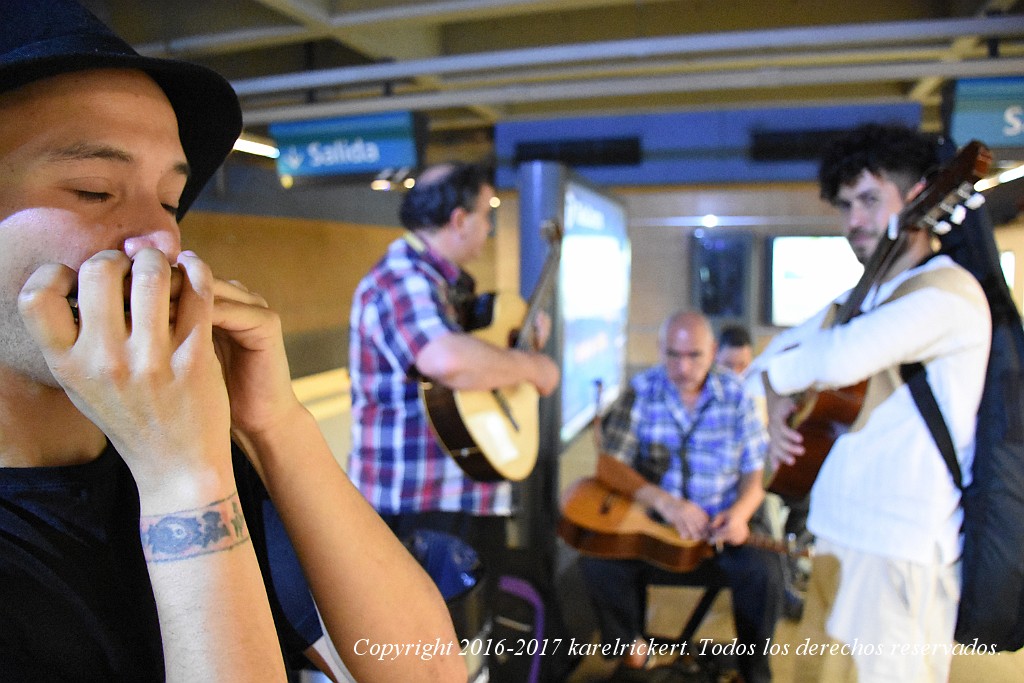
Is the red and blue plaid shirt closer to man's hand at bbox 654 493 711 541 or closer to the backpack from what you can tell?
man's hand at bbox 654 493 711 541

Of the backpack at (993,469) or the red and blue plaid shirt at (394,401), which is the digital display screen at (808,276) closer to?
the backpack at (993,469)

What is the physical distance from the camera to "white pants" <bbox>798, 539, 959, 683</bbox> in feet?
4.06

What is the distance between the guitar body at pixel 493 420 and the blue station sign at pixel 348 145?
4.85 feet

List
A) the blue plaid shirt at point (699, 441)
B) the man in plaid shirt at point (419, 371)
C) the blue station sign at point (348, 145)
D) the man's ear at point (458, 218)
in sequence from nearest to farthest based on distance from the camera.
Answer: the man in plaid shirt at point (419, 371) < the man's ear at point (458, 218) < the blue plaid shirt at point (699, 441) < the blue station sign at point (348, 145)

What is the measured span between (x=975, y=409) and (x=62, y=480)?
1.46 meters

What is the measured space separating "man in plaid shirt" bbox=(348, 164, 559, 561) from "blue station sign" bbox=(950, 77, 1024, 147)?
1.96 meters

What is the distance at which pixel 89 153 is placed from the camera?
2.34 feet

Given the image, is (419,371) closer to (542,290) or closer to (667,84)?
(542,290)

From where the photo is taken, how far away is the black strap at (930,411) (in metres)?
1.22

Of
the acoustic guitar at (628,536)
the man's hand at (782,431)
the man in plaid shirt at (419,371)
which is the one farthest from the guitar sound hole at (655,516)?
the man's hand at (782,431)

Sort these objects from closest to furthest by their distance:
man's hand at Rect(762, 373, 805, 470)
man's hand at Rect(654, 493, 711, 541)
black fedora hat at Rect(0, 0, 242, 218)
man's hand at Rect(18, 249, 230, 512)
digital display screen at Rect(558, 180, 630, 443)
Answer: man's hand at Rect(18, 249, 230, 512) → black fedora hat at Rect(0, 0, 242, 218) → man's hand at Rect(762, 373, 805, 470) → man's hand at Rect(654, 493, 711, 541) → digital display screen at Rect(558, 180, 630, 443)

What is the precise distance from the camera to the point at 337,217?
18.8 feet

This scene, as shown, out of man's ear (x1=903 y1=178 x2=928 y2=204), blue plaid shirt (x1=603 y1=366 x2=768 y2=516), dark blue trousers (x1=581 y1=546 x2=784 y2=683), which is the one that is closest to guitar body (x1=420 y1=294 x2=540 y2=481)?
blue plaid shirt (x1=603 y1=366 x2=768 y2=516)

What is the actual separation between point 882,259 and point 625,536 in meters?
1.64
